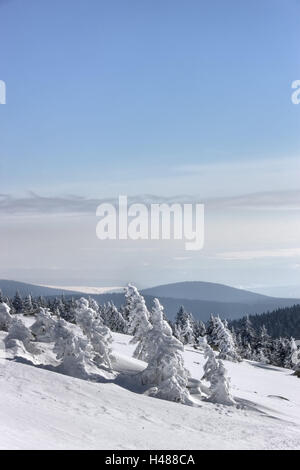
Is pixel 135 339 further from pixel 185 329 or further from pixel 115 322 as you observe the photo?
pixel 115 322

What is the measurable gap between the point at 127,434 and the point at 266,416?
46.0 feet

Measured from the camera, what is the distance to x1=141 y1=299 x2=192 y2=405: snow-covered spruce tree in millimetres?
30125

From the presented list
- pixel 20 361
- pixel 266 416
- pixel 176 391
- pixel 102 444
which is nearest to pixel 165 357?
pixel 176 391

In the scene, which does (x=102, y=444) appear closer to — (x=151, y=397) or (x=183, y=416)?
(x=183, y=416)

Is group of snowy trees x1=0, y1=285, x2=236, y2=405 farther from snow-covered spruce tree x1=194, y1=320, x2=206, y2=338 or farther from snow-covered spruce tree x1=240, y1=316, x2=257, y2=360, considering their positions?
snow-covered spruce tree x1=240, y1=316, x2=257, y2=360

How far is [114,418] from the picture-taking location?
23.1 metres

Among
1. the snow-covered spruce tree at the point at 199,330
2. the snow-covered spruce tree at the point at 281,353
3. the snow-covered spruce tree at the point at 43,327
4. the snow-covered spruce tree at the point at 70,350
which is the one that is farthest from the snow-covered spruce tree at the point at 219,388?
the snow-covered spruce tree at the point at 199,330

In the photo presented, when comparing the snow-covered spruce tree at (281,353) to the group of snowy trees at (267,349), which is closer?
the group of snowy trees at (267,349)

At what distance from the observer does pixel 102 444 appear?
60.4ft

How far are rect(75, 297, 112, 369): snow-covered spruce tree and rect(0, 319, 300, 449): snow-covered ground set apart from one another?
1.71 m

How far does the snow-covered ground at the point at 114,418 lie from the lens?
18.9m

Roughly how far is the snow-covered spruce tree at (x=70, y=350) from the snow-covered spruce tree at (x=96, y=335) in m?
1.82

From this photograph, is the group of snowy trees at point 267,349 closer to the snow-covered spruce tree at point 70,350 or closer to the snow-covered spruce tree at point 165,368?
the snow-covered spruce tree at point 165,368

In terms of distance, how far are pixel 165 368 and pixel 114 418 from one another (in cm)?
825
